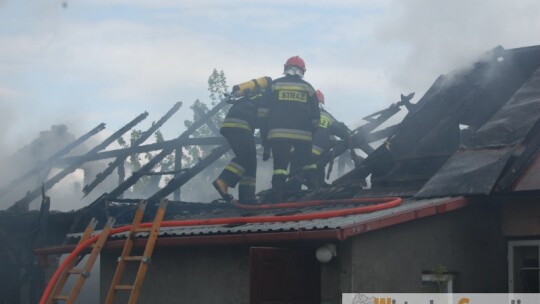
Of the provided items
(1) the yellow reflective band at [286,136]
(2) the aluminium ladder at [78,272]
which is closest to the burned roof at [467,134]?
(1) the yellow reflective band at [286,136]

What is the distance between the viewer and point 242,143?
44.1 ft

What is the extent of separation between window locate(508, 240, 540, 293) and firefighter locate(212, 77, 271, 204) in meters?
4.16

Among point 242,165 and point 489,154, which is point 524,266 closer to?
point 489,154

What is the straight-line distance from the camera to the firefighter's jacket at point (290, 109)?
13219 mm

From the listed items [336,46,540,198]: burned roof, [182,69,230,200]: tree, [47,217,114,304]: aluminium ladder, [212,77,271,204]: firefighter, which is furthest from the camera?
[182,69,230,200]: tree

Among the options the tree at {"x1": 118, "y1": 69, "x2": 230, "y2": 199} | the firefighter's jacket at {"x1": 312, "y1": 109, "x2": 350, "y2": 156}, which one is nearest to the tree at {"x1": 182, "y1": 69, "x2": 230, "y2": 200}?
the tree at {"x1": 118, "y1": 69, "x2": 230, "y2": 199}

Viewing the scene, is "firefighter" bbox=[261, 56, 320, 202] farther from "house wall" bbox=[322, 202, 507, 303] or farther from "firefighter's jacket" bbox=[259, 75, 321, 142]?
"house wall" bbox=[322, 202, 507, 303]

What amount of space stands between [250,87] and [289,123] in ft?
2.67

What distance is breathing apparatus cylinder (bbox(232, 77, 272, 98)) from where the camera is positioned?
43.6 ft

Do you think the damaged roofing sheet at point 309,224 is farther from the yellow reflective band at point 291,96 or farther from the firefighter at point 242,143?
the yellow reflective band at point 291,96

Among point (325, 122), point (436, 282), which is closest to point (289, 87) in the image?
point (325, 122)

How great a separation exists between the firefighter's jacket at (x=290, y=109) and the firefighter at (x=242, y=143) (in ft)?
0.59

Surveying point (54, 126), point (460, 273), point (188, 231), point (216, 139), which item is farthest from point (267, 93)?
point (54, 126)

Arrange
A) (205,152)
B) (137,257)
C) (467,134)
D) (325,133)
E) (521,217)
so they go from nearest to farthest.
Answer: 1. (137,257)
2. (521,217)
3. (467,134)
4. (325,133)
5. (205,152)
